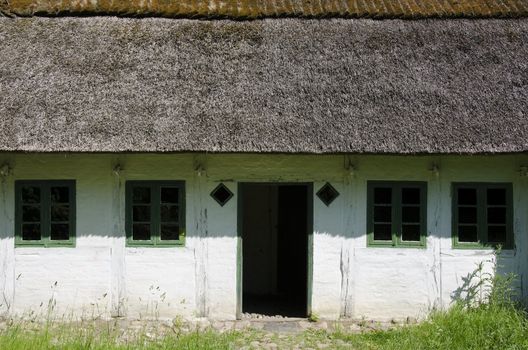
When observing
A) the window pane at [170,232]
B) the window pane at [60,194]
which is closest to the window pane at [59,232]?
the window pane at [60,194]

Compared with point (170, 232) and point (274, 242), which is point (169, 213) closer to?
point (170, 232)

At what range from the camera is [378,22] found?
31.6ft

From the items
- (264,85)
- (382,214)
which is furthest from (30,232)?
(382,214)

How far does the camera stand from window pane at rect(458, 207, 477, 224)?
8.48 m

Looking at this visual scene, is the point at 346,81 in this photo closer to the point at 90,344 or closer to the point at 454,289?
the point at 454,289

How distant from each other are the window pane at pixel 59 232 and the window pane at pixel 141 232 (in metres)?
0.91

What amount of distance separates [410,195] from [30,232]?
5293mm

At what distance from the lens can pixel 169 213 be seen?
8477 millimetres

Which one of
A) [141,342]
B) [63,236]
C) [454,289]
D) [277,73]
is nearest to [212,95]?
[277,73]

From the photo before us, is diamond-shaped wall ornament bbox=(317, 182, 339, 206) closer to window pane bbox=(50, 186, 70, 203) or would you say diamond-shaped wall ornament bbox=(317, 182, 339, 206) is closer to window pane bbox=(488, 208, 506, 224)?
window pane bbox=(488, 208, 506, 224)

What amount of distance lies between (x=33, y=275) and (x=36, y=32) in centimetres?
361

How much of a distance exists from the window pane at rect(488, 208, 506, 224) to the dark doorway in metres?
3.17

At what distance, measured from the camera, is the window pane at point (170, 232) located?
8.44 metres

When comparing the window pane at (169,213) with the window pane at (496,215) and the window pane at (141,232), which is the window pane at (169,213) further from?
the window pane at (496,215)
